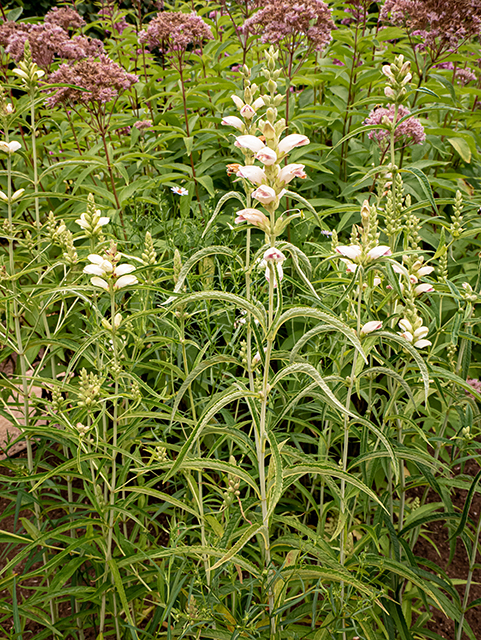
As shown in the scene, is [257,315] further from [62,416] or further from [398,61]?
[398,61]

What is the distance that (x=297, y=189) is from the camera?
3.49 meters

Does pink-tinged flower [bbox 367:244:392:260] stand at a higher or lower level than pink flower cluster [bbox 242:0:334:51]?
lower

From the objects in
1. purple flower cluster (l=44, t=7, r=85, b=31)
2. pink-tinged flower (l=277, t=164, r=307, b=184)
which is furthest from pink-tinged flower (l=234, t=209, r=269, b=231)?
purple flower cluster (l=44, t=7, r=85, b=31)

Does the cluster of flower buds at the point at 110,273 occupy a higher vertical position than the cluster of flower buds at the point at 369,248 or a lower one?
lower

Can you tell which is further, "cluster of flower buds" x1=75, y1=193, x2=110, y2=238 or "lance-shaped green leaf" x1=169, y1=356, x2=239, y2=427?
"cluster of flower buds" x1=75, y1=193, x2=110, y2=238

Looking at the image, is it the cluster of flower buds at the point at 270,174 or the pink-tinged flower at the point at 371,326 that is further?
the pink-tinged flower at the point at 371,326

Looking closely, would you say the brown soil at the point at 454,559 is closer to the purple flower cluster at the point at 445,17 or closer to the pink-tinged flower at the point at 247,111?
the pink-tinged flower at the point at 247,111

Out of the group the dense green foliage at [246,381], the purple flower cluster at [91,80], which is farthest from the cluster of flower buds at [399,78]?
the purple flower cluster at [91,80]

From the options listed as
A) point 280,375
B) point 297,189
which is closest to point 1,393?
point 280,375

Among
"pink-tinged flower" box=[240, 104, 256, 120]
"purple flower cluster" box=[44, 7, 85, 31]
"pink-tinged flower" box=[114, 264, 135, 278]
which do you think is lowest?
"pink-tinged flower" box=[114, 264, 135, 278]

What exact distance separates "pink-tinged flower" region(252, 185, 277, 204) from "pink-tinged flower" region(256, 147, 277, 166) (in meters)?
0.07

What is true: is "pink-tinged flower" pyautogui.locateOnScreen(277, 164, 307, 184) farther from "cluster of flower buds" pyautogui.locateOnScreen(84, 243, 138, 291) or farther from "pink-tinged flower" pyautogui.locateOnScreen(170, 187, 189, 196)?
"pink-tinged flower" pyautogui.locateOnScreen(170, 187, 189, 196)

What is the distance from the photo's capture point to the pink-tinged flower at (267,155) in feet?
3.88

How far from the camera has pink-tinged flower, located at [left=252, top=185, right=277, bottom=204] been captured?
1180 mm
